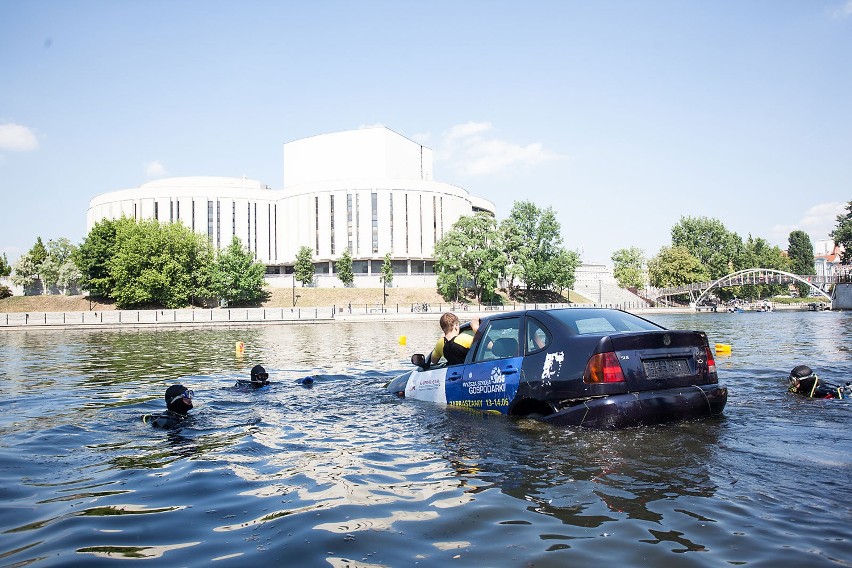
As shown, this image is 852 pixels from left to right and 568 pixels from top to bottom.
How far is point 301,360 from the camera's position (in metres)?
18.7

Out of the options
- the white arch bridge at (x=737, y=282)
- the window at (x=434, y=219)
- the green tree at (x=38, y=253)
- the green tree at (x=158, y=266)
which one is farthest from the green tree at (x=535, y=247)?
the green tree at (x=38, y=253)

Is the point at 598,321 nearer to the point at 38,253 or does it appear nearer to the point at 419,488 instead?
the point at 419,488

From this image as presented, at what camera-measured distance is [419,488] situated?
5.04m

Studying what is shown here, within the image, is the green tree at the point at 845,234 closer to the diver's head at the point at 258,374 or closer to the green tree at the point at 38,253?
the diver's head at the point at 258,374

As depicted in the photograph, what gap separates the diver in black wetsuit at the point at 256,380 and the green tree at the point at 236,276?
7041cm

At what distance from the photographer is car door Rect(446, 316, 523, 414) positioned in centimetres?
718

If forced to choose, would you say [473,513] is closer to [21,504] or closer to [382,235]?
[21,504]

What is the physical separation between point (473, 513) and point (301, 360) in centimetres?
1501

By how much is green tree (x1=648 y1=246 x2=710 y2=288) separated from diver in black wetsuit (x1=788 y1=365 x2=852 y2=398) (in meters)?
108

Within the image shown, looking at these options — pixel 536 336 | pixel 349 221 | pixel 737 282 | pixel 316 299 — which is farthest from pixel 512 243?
pixel 536 336

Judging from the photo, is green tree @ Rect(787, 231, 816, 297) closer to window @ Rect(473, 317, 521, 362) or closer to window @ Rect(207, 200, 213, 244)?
window @ Rect(207, 200, 213, 244)

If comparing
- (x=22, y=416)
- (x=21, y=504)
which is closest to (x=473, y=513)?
(x=21, y=504)

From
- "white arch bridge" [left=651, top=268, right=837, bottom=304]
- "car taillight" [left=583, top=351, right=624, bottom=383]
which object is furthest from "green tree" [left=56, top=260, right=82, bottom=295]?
"car taillight" [left=583, top=351, right=624, bottom=383]

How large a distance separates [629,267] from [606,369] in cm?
12558
